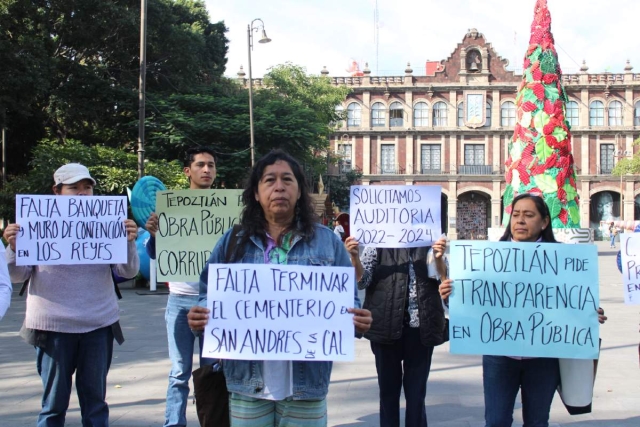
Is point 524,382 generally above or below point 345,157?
below

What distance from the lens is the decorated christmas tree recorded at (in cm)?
1329

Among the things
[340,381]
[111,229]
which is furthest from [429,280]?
[340,381]

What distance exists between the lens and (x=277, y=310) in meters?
→ 2.96

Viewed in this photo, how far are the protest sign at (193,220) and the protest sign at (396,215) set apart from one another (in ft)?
3.10

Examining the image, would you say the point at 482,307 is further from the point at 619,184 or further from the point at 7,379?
the point at 619,184

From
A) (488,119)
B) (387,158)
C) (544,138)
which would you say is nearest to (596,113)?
(488,119)

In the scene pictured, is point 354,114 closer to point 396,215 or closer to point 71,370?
point 396,215

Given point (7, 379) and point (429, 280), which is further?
point (7, 379)

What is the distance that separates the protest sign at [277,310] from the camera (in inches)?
115

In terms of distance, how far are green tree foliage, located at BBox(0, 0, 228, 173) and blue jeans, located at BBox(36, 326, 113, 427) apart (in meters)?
17.0

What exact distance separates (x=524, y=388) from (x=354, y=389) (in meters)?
2.68

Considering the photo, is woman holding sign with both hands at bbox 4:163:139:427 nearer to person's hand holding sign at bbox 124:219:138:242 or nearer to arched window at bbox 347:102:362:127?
person's hand holding sign at bbox 124:219:138:242

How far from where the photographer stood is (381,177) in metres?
54.1

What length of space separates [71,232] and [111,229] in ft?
0.77
